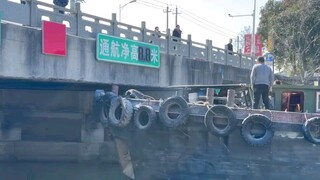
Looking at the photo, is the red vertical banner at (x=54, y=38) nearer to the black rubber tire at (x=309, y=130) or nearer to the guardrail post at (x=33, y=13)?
the guardrail post at (x=33, y=13)

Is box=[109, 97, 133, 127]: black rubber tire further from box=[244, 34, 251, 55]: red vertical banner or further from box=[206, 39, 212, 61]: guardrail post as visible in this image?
box=[244, 34, 251, 55]: red vertical banner

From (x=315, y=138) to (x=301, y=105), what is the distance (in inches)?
60.1

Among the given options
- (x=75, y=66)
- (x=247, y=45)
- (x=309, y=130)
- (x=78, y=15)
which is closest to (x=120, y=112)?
(x=75, y=66)

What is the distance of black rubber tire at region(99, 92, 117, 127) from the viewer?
11752 millimetres

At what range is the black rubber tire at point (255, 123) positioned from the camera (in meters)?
9.79

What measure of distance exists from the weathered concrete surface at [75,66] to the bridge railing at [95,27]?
13.5 inches

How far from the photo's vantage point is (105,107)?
1189cm

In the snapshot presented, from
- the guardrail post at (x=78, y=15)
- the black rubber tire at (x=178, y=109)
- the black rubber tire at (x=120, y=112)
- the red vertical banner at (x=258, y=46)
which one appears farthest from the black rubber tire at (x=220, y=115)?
the red vertical banner at (x=258, y=46)

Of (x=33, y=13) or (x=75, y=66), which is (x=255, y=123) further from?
(x=33, y=13)

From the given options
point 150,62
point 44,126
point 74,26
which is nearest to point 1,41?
point 74,26

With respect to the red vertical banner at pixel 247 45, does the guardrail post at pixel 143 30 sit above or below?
below

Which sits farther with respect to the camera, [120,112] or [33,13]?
[33,13]

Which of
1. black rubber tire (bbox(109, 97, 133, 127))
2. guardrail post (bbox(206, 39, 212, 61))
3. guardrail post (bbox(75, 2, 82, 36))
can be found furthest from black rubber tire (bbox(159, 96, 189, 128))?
guardrail post (bbox(206, 39, 212, 61))

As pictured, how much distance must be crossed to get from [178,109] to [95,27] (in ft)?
16.7
